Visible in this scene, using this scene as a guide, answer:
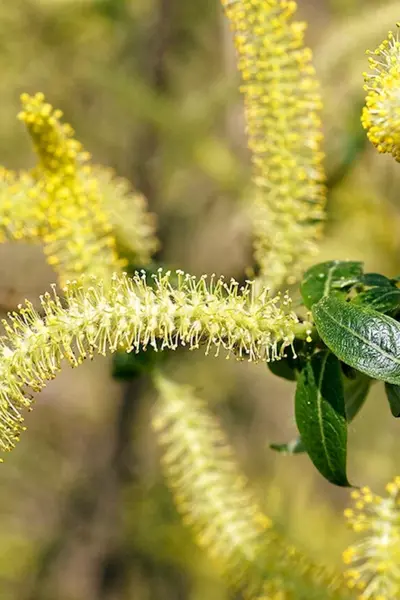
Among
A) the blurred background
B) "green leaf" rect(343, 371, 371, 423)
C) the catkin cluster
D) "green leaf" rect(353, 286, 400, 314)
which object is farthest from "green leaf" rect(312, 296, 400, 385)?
the blurred background

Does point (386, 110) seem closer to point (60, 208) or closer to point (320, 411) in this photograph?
point (320, 411)

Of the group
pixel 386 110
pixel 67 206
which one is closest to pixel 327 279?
pixel 386 110

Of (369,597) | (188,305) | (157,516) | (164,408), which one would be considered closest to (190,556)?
(157,516)

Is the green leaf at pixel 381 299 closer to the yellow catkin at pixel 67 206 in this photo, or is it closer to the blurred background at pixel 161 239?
the yellow catkin at pixel 67 206

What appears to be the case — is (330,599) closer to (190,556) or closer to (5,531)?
(190,556)

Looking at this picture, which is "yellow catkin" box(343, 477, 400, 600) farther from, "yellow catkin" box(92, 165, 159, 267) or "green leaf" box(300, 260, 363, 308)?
"yellow catkin" box(92, 165, 159, 267)

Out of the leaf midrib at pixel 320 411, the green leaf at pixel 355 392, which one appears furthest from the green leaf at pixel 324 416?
the green leaf at pixel 355 392
